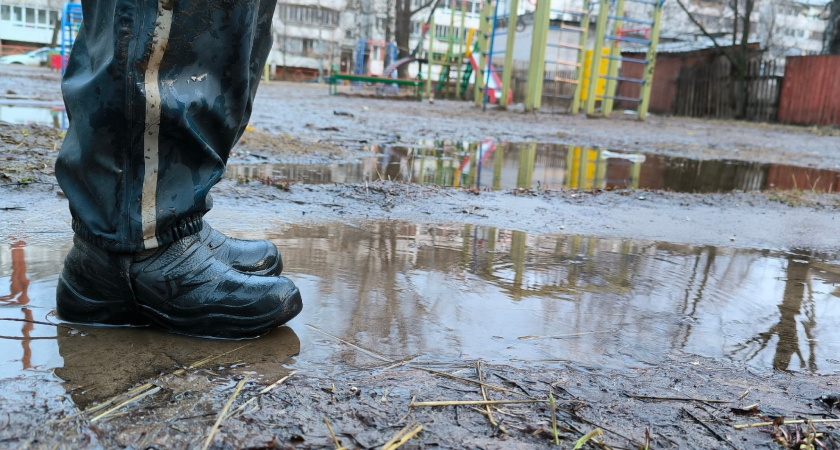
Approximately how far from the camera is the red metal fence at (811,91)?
1592cm

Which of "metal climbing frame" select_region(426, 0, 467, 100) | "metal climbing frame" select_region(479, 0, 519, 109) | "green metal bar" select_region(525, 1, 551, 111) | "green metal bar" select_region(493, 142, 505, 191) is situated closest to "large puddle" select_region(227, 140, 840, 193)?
"green metal bar" select_region(493, 142, 505, 191)

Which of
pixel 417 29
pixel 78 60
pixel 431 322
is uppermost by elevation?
pixel 417 29

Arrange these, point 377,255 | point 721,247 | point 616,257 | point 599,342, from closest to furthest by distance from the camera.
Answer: point 599,342 < point 377,255 < point 616,257 < point 721,247

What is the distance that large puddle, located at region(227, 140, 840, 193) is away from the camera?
3750mm

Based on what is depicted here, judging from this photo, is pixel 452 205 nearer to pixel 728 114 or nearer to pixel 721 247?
pixel 721 247

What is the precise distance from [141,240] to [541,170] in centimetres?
364

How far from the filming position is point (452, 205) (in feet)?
9.73

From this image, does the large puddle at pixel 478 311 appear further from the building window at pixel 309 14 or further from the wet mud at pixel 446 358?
the building window at pixel 309 14

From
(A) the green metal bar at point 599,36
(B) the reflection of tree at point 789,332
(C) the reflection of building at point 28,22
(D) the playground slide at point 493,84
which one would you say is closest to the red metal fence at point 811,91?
(A) the green metal bar at point 599,36

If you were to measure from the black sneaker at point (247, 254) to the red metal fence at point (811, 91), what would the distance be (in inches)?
693

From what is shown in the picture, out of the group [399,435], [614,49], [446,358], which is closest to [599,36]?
[614,49]

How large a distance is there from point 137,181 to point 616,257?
1587 millimetres

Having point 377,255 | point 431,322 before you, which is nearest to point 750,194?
point 377,255

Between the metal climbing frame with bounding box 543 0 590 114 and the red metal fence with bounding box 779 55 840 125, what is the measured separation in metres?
5.44
